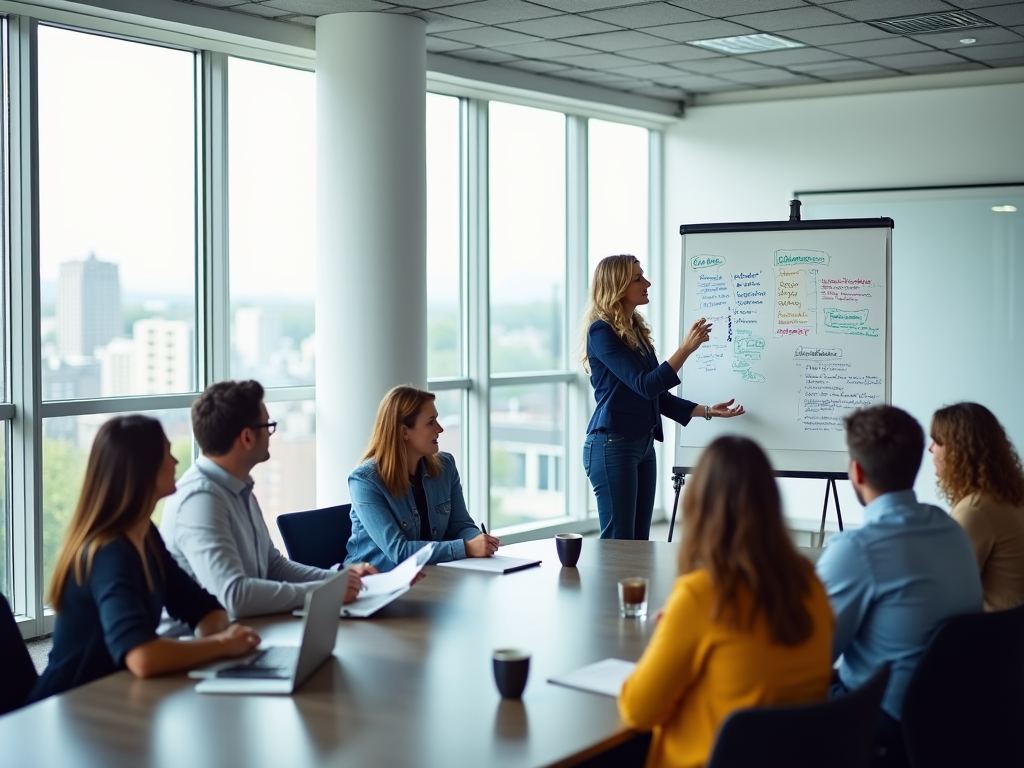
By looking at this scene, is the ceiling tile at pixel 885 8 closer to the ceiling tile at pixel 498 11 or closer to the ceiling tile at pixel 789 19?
the ceiling tile at pixel 789 19

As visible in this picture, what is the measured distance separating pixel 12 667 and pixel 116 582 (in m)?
0.39

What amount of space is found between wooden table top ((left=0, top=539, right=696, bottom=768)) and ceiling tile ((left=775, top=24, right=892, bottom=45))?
401 centimetres

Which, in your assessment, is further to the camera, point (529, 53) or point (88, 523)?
point (529, 53)

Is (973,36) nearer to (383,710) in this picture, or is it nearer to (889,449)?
(889,449)

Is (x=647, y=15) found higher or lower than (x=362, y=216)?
higher

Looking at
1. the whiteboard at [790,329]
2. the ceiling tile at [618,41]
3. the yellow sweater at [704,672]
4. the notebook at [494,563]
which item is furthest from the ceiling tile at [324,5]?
the yellow sweater at [704,672]

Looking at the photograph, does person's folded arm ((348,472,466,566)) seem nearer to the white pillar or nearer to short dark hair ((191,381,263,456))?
short dark hair ((191,381,263,456))

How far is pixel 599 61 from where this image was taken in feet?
21.7

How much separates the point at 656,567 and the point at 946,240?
4.51 meters

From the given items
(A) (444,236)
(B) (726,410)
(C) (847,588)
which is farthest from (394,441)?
(A) (444,236)

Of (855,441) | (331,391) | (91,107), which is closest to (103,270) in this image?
(91,107)

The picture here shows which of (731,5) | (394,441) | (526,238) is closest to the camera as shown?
(394,441)

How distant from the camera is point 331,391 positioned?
5.54 meters

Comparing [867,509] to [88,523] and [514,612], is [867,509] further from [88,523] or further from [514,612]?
[88,523]
